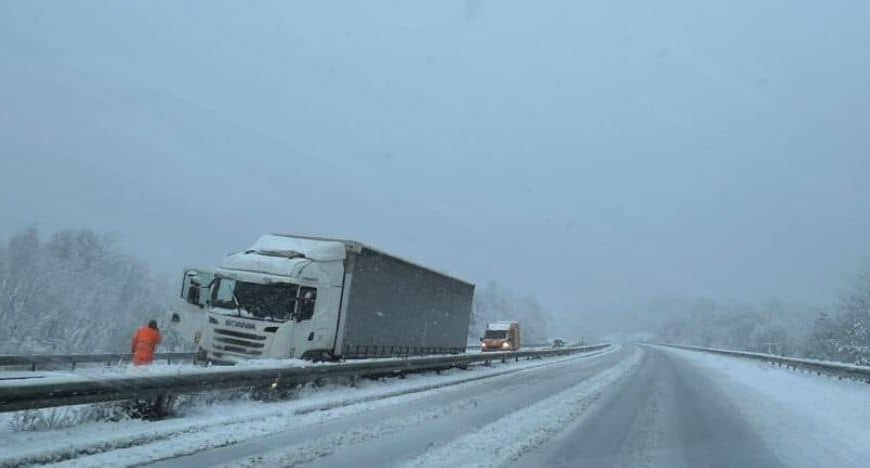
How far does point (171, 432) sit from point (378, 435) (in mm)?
2680

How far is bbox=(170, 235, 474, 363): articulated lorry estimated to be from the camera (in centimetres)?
1681

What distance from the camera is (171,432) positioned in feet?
28.9

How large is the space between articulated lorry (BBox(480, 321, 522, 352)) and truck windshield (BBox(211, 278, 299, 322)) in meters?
28.1

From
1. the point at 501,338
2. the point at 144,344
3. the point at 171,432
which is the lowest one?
the point at 171,432

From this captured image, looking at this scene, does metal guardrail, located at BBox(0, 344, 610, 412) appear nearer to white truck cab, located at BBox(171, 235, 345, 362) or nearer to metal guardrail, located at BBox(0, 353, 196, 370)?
white truck cab, located at BBox(171, 235, 345, 362)

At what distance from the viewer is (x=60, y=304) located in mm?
57156

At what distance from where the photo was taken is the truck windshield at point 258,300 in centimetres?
1694

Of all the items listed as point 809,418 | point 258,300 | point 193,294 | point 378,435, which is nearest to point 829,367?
point 809,418

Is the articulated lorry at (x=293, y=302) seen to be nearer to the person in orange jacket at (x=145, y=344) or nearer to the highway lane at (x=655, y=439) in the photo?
the person in orange jacket at (x=145, y=344)

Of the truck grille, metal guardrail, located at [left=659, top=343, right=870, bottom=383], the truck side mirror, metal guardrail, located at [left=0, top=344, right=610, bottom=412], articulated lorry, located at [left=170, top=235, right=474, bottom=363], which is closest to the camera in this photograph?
metal guardrail, located at [left=0, top=344, right=610, bottom=412]

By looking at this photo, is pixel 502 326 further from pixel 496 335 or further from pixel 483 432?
pixel 483 432

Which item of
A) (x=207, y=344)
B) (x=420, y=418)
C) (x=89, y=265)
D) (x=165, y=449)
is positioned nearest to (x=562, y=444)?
(x=420, y=418)

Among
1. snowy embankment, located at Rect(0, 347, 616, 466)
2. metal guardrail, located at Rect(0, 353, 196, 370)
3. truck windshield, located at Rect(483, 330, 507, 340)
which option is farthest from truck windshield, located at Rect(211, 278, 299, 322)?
truck windshield, located at Rect(483, 330, 507, 340)

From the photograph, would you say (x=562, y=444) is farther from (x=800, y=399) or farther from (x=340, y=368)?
(x=800, y=399)
